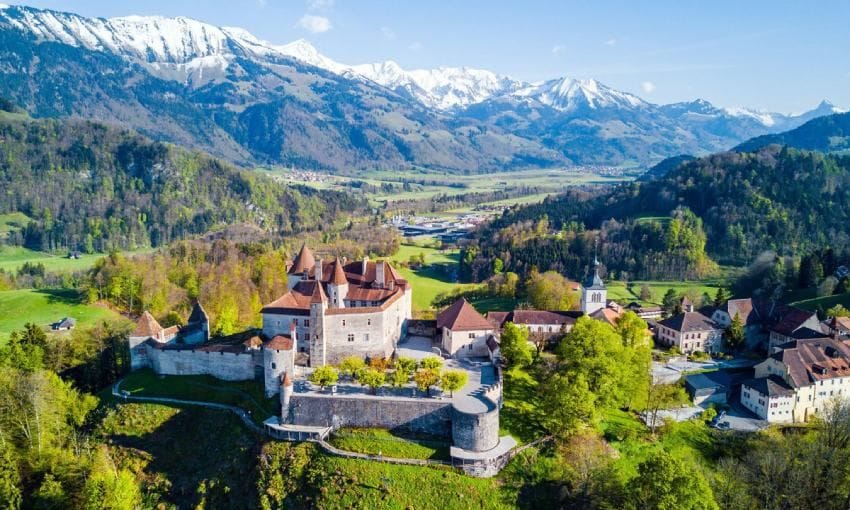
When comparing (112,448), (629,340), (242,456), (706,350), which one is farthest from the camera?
(706,350)

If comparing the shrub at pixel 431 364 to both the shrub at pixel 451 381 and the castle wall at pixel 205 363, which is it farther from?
the castle wall at pixel 205 363

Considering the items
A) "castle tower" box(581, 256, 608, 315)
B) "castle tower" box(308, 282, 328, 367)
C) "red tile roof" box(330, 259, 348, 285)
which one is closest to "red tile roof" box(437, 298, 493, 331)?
"red tile roof" box(330, 259, 348, 285)

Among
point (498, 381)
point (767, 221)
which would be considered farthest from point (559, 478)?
point (767, 221)

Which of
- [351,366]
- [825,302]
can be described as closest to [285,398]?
[351,366]

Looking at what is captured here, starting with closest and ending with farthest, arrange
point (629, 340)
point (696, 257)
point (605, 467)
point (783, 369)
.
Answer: point (605, 467), point (783, 369), point (629, 340), point (696, 257)

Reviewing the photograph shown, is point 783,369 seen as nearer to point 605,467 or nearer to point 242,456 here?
point 605,467

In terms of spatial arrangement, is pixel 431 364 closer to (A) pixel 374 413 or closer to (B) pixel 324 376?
(A) pixel 374 413
